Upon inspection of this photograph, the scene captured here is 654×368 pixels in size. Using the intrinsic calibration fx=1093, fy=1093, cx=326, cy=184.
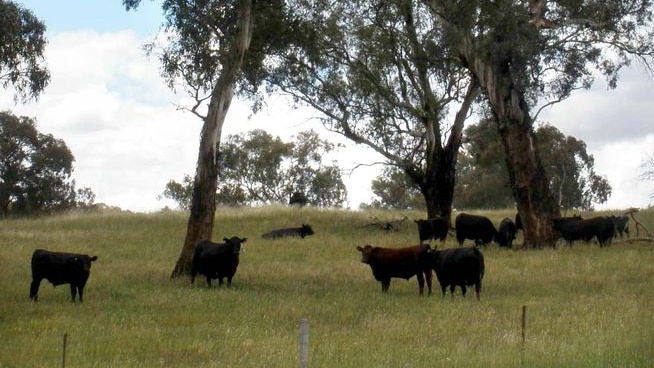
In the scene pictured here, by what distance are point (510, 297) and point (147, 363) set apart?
31.5 feet

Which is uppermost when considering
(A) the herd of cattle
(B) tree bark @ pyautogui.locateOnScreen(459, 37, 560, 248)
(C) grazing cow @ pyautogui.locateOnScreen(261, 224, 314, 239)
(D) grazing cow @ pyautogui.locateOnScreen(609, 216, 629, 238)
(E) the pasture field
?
(B) tree bark @ pyautogui.locateOnScreen(459, 37, 560, 248)

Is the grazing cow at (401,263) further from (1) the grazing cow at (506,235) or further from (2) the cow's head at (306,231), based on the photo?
(2) the cow's head at (306,231)

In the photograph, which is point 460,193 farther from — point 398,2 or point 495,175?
point 398,2

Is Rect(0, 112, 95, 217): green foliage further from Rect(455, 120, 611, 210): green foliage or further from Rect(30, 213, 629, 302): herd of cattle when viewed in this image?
Rect(30, 213, 629, 302): herd of cattle

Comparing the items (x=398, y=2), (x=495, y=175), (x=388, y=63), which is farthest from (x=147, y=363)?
(x=495, y=175)

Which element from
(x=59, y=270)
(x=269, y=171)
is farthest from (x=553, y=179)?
(x=59, y=270)

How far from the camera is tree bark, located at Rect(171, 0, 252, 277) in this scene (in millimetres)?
26719

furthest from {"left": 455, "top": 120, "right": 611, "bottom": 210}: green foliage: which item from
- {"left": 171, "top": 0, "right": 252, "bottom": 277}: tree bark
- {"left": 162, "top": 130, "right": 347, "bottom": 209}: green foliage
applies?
{"left": 171, "top": 0, "right": 252, "bottom": 277}: tree bark

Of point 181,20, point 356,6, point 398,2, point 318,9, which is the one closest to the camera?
point 181,20

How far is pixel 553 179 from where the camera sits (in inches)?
2467

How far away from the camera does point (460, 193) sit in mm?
69375

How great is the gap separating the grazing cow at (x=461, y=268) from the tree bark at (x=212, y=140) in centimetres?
698

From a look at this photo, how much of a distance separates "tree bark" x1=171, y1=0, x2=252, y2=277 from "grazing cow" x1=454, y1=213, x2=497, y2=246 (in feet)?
34.1

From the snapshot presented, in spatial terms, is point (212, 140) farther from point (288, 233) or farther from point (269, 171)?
point (269, 171)
